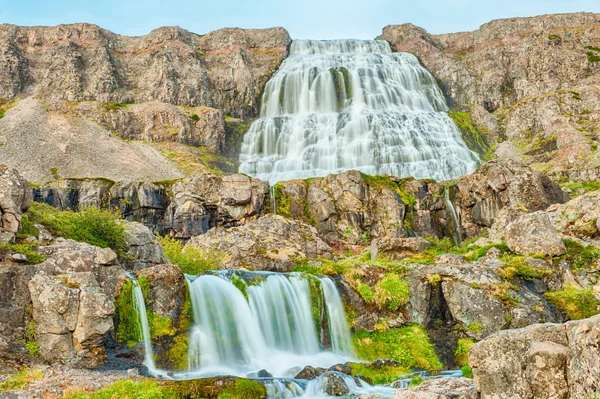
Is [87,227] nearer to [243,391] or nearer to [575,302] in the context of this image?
[243,391]

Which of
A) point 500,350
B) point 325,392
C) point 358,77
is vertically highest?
point 358,77

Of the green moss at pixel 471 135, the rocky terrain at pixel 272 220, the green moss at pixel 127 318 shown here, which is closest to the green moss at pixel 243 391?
the rocky terrain at pixel 272 220

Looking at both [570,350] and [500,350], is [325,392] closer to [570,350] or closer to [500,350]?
[500,350]

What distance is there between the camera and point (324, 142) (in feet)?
231

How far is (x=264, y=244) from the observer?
31.0 meters

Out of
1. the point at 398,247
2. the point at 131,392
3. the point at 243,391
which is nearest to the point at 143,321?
the point at 131,392

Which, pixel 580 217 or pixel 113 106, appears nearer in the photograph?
pixel 580 217

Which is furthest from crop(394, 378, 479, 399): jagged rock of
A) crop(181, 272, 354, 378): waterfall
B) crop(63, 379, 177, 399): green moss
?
crop(181, 272, 354, 378): waterfall

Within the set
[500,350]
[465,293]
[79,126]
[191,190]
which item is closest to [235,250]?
[465,293]

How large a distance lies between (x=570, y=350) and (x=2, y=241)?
17.9m

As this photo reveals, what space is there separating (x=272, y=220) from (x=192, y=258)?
24.7 ft

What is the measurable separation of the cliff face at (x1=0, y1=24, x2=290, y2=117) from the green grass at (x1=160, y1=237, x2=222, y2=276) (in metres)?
61.6

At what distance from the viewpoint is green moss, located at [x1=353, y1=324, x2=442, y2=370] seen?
20016 mm

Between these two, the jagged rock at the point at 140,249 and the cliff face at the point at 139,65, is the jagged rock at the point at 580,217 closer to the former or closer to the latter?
the jagged rock at the point at 140,249
